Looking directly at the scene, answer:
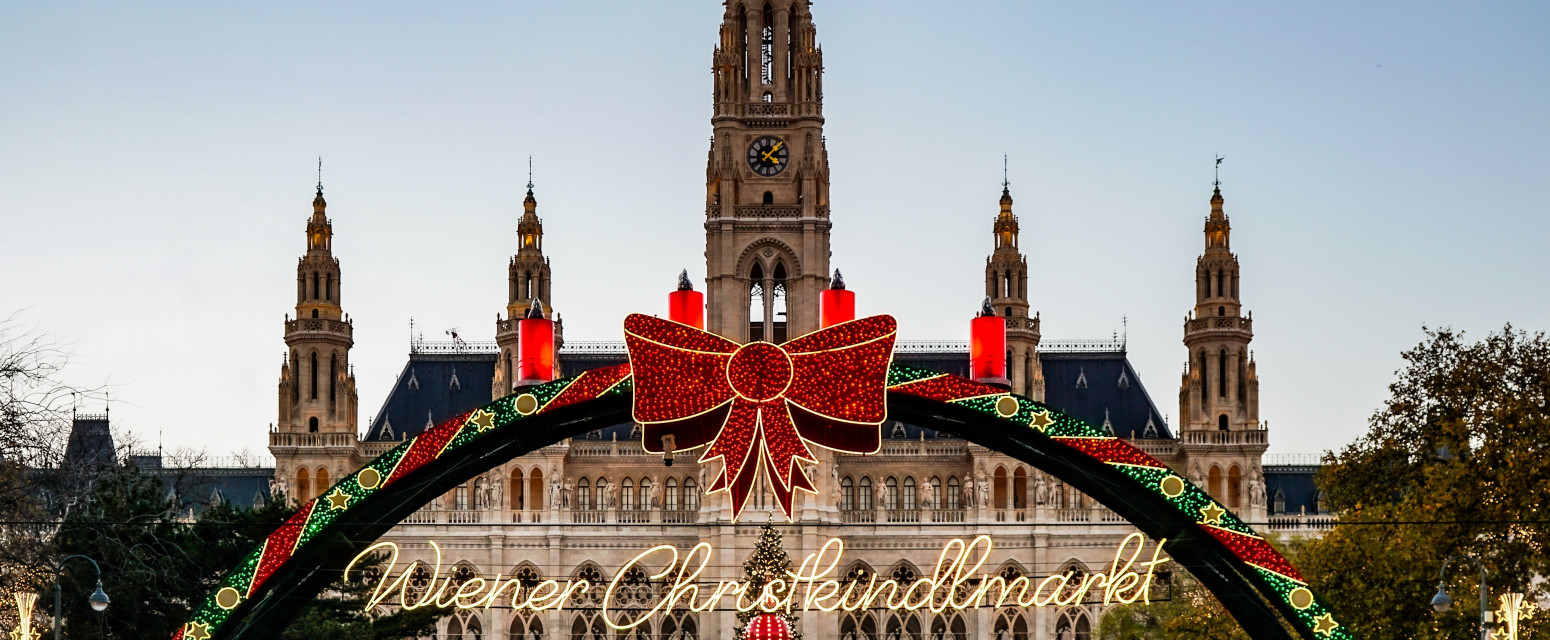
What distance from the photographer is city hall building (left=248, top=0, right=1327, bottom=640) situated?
93.4m

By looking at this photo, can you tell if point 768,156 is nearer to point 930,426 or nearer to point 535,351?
point 535,351

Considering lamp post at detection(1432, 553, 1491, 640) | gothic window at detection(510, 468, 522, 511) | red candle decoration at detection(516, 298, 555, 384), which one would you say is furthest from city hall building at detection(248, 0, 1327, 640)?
red candle decoration at detection(516, 298, 555, 384)

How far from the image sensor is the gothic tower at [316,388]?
95.1 meters

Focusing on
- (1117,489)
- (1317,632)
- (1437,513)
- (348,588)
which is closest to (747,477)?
(1117,489)

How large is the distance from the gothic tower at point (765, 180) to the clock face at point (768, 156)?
0.13ft

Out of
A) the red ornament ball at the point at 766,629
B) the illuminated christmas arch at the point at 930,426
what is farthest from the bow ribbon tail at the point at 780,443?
the red ornament ball at the point at 766,629

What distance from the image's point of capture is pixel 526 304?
97188 millimetres

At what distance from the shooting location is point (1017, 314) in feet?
316

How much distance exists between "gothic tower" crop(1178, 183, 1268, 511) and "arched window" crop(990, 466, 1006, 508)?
745 centimetres

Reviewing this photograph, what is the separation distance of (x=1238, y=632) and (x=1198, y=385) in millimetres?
37107

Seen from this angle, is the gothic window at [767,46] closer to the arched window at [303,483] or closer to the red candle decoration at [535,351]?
the arched window at [303,483]

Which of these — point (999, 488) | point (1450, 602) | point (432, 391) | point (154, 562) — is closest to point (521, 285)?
point (432, 391)

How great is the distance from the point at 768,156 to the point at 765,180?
1.00 m

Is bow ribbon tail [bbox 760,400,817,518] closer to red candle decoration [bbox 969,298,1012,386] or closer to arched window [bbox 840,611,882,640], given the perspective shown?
red candle decoration [bbox 969,298,1012,386]
